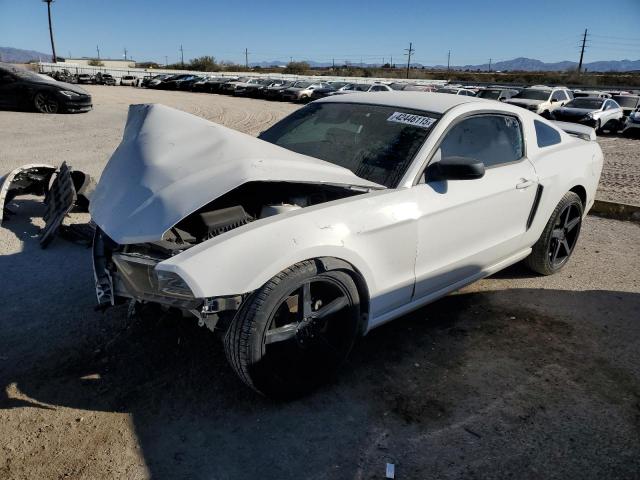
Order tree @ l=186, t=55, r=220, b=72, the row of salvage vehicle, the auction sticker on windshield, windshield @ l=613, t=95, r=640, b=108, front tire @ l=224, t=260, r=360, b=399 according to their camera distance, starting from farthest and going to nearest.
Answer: tree @ l=186, t=55, r=220, b=72
windshield @ l=613, t=95, r=640, b=108
the row of salvage vehicle
the auction sticker on windshield
front tire @ l=224, t=260, r=360, b=399

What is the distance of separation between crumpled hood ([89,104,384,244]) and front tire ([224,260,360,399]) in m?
0.54

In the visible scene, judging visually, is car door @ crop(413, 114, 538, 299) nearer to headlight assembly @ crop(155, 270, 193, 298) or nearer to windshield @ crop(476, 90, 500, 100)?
headlight assembly @ crop(155, 270, 193, 298)

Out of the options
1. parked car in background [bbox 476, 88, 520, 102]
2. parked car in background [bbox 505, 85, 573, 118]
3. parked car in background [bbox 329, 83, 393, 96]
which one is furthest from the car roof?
parked car in background [bbox 329, 83, 393, 96]

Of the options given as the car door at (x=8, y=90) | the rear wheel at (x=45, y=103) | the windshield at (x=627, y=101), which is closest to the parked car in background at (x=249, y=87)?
the rear wheel at (x=45, y=103)

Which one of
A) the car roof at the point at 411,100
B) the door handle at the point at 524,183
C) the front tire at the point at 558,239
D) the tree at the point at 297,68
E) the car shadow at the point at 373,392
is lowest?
the car shadow at the point at 373,392

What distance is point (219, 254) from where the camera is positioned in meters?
2.19

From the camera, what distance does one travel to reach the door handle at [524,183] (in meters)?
3.52

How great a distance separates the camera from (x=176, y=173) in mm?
2635

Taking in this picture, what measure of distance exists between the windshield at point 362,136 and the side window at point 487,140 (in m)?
0.21

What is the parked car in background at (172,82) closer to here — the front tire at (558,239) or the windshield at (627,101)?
the windshield at (627,101)

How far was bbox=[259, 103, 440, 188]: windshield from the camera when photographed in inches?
122

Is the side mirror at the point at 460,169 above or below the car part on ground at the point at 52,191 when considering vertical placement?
above

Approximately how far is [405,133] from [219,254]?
1.61m

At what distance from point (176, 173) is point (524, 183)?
2440mm
